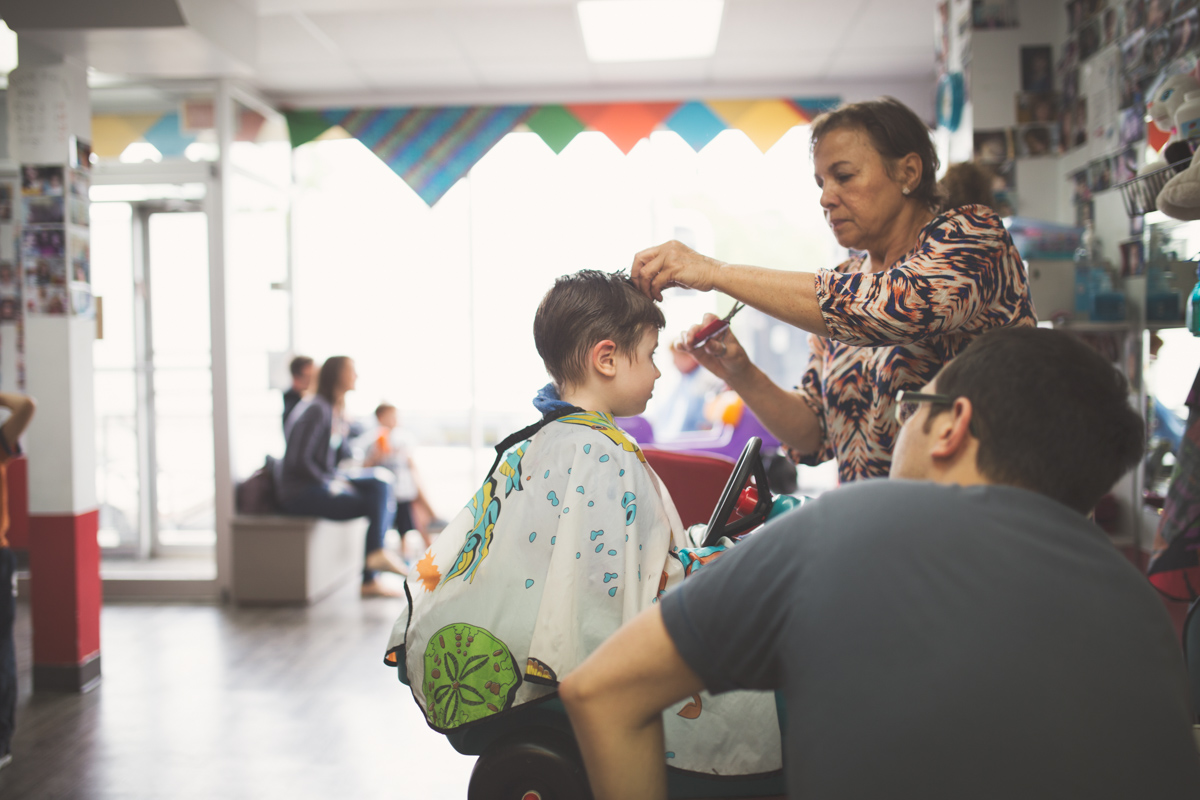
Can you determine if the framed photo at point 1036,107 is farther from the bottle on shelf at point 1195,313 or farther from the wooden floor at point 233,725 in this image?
the wooden floor at point 233,725

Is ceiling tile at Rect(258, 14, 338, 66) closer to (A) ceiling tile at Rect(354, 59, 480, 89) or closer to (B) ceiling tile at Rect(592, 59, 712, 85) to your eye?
(A) ceiling tile at Rect(354, 59, 480, 89)

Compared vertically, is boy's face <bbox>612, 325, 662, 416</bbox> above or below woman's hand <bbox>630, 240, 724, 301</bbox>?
below

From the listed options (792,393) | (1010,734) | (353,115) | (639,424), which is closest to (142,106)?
(353,115)

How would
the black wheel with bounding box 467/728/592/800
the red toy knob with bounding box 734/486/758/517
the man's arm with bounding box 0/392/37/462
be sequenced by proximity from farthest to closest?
the man's arm with bounding box 0/392/37/462, the red toy knob with bounding box 734/486/758/517, the black wheel with bounding box 467/728/592/800

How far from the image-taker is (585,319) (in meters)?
1.53

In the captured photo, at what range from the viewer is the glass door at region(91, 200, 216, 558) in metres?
4.86

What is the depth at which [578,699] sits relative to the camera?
0.77 meters

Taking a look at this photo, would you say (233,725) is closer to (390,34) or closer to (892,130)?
(892,130)

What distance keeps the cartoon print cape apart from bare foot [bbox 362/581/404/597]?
342cm

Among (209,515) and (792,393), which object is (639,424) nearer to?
(792,393)

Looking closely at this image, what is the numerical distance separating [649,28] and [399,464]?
3.09 meters

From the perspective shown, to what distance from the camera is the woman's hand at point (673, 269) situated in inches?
57.1

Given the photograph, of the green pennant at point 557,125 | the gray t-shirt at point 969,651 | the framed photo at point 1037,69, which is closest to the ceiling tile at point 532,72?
the green pennant at point 557,125

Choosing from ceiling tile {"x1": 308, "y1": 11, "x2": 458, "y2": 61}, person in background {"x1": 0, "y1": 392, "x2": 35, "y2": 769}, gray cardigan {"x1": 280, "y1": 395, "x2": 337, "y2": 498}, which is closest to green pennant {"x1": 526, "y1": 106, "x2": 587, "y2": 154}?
ceiling tile {"x1": 308, "y1": 11, "x2": 458, "y2": 61}
